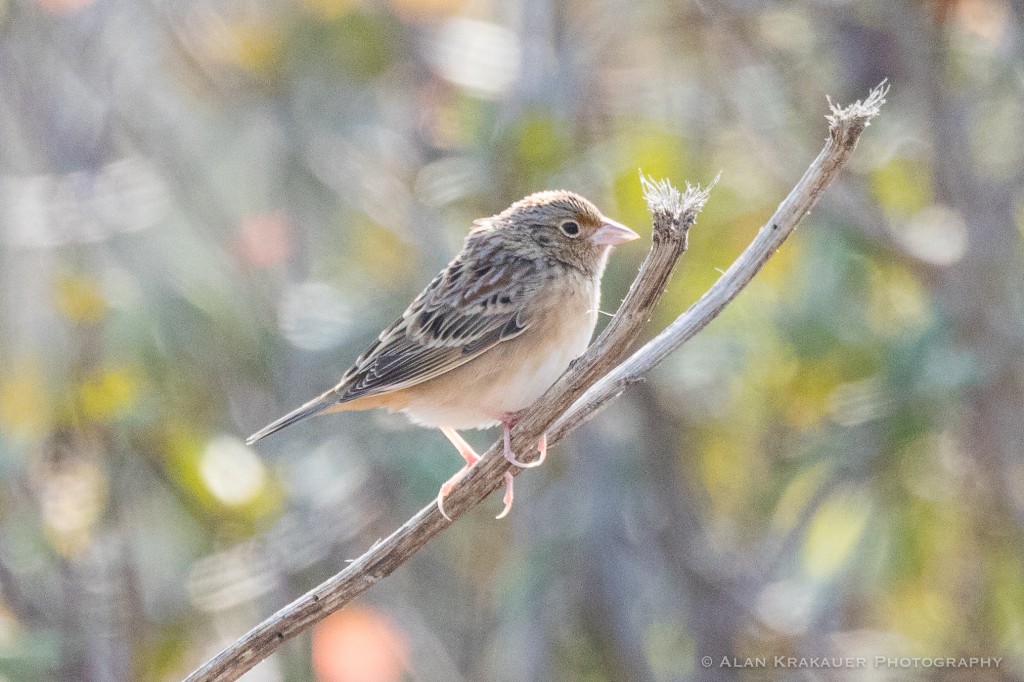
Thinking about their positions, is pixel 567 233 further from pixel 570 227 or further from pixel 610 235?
pixel 610 235

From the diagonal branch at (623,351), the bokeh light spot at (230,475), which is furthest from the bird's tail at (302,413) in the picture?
the diagonal branch at (623,351)

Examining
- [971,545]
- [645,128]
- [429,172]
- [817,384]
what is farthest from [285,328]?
[971,545]

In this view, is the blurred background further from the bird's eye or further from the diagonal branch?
the diagonal branch

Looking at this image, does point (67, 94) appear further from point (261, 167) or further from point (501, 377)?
point (501, 377)

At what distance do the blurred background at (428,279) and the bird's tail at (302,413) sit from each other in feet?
2.40

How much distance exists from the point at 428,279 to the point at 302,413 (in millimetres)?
1951

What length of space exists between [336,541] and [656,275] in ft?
11.4

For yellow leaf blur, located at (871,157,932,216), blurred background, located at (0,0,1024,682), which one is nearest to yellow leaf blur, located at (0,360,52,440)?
blurred background, located at (0,0,1024,682)

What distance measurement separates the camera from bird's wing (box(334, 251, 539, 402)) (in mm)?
4016

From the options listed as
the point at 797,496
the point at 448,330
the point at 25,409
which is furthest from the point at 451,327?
the point at 797,496

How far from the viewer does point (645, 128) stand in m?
5.90

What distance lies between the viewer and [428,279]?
19.1ft

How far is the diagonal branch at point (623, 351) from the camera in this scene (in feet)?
8.00

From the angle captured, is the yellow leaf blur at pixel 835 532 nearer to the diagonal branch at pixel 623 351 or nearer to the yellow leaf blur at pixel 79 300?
the diagonal branch at pixel 623 351
